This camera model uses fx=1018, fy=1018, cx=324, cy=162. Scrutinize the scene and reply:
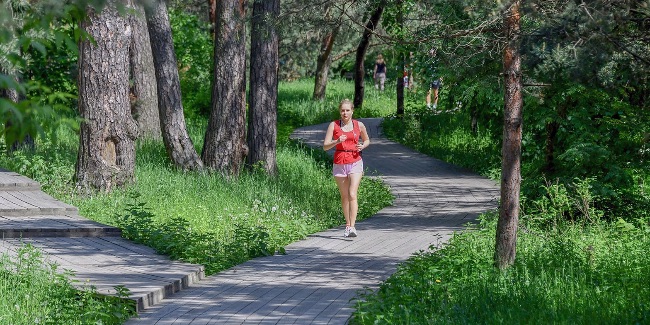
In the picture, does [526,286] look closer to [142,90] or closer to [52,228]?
[52,228]

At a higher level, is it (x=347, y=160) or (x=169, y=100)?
(x=169, y=100)

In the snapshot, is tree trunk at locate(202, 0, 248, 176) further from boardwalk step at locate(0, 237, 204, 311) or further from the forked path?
boardwalk step at locate(0, 237, 204, 311)

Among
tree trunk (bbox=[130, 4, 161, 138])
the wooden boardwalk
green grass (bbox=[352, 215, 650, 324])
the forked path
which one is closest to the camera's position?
green grass (bbox=[352, 215, 650, 324])

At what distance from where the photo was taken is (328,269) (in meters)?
10.7

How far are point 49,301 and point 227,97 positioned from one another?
970 centimetres

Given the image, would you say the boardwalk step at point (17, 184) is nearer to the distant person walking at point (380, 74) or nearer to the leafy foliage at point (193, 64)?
the leafy foliage at point (193, 64)

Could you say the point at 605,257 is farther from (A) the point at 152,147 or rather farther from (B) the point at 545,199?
(A) the point at 152,147

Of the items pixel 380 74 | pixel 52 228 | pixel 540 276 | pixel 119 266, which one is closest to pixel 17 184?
pixel 52 228

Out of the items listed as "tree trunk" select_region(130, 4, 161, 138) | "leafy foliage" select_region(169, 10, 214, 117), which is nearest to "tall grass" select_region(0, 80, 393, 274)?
"tree trunk" select_region(130, 4, 161, 138)

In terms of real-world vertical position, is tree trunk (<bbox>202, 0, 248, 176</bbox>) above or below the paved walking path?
above

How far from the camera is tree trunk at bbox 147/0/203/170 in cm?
1783

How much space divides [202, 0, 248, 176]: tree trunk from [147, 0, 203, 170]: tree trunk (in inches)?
17.3

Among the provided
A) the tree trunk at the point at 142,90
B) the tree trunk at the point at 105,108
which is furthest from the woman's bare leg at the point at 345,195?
the tree trunk at the point at 142,90

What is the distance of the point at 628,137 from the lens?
43.4 feet
